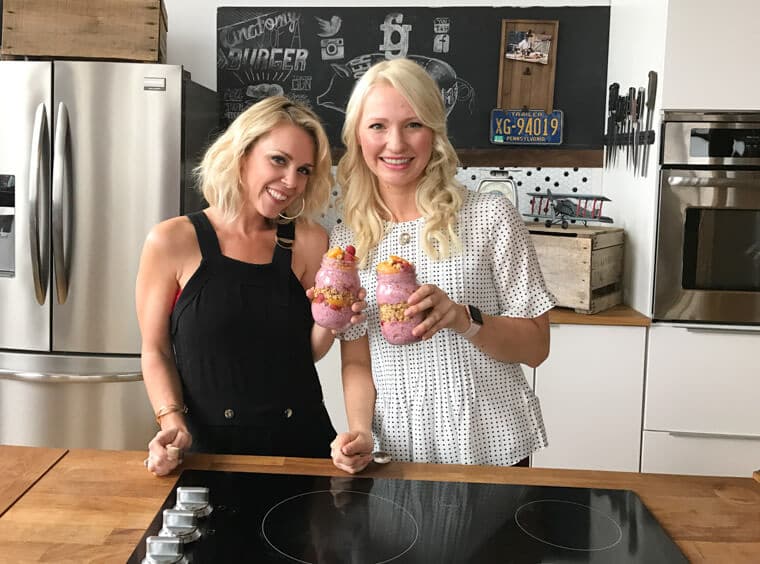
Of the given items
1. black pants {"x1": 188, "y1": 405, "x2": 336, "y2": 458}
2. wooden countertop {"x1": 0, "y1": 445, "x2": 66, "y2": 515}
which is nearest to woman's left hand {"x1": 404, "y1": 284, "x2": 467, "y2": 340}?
black pants {"x1": 188, "y1": 405, "x2": 336, "y2": 458}

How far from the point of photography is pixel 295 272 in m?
1.78

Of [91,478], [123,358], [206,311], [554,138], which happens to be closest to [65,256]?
[123,358]

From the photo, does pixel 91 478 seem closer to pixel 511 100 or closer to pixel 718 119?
pixel 718 119

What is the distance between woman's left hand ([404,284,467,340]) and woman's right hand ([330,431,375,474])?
0.21m

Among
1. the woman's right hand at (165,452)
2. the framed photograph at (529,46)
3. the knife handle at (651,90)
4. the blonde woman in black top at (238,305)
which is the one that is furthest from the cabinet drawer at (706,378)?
the woman's right hand at (165,452)

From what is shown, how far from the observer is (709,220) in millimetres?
2857

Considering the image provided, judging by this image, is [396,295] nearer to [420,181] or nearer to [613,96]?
[420,181]

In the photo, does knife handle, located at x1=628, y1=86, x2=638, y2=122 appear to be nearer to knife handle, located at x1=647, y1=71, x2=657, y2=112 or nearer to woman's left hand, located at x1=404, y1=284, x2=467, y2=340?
knife handle, located at x1=647, y1=71, x2=657, y2=112

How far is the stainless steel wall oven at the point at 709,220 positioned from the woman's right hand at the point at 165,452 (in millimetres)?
1917

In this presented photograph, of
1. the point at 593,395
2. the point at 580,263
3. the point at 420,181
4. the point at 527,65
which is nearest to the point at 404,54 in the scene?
the point at 527,65

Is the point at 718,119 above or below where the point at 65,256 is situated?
above

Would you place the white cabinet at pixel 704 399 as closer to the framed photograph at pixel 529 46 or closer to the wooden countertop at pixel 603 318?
the wooden countertop at pixel 603 318

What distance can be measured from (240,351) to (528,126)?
214cm

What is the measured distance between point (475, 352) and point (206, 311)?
0.55 metres
